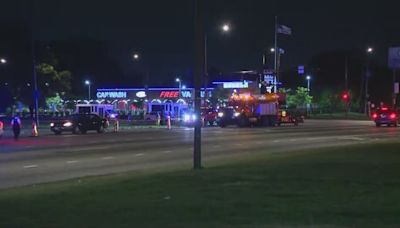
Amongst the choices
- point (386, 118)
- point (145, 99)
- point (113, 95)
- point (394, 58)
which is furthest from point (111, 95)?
point (394, 58)

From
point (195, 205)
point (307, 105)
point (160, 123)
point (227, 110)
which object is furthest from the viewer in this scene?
point (307, 105)

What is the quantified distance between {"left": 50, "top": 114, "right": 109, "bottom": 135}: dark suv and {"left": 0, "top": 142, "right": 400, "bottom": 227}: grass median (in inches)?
1193

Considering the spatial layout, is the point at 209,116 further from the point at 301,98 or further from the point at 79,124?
the point at 301,98

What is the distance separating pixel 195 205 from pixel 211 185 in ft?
8.92

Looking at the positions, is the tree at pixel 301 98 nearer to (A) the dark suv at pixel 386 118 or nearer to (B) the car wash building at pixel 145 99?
(B) the car wash building at pixel 145 99

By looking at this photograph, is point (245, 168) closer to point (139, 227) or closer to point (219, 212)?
point (219, 212)

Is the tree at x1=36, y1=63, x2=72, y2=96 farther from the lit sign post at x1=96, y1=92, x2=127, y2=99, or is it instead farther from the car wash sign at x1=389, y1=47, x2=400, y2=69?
the car wash sign at x1=389, y1=47, x2=400, y2=69

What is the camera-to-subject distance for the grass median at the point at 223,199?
918 cm

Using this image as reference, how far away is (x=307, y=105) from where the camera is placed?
372 feet

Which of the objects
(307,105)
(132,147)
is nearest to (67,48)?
(307,105)

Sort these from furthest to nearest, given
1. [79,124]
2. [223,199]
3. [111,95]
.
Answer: [111,95]
[79,124]
[223,199]

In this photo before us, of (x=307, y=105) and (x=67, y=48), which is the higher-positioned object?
(x=67, y=48)

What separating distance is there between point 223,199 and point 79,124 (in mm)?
36108

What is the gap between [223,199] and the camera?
1116cm
